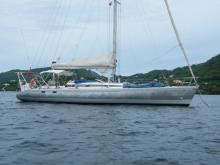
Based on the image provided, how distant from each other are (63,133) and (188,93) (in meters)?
25.3

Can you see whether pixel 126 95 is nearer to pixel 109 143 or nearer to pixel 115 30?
pixel 115 30

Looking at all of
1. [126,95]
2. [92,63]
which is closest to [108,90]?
[126,95]

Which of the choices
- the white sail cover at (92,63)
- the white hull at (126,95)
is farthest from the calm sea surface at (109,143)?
the white sail cover at (92,63)

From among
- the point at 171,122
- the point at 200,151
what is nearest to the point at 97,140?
the point at 200,151

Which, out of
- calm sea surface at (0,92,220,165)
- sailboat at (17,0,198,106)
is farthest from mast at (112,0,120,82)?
calm sea surface at (0,92,220,165)

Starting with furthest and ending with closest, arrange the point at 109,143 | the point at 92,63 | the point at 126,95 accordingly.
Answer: the point at 92,63 < the point at 126,95 < the point at 109,143

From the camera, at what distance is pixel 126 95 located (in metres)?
48.9

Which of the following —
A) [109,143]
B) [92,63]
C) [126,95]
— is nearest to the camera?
[109,143]

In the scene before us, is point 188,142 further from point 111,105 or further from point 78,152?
point 111,105

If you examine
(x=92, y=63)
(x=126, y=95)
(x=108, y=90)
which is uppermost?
(x=92, y=63)

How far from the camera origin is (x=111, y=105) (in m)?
49.2

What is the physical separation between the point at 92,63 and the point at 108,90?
13.1ft

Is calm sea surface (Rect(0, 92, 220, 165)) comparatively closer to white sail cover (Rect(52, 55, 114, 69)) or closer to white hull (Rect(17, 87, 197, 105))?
white hull (Rect(17, 87, 197, 105))

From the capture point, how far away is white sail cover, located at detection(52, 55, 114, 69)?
5059cm
